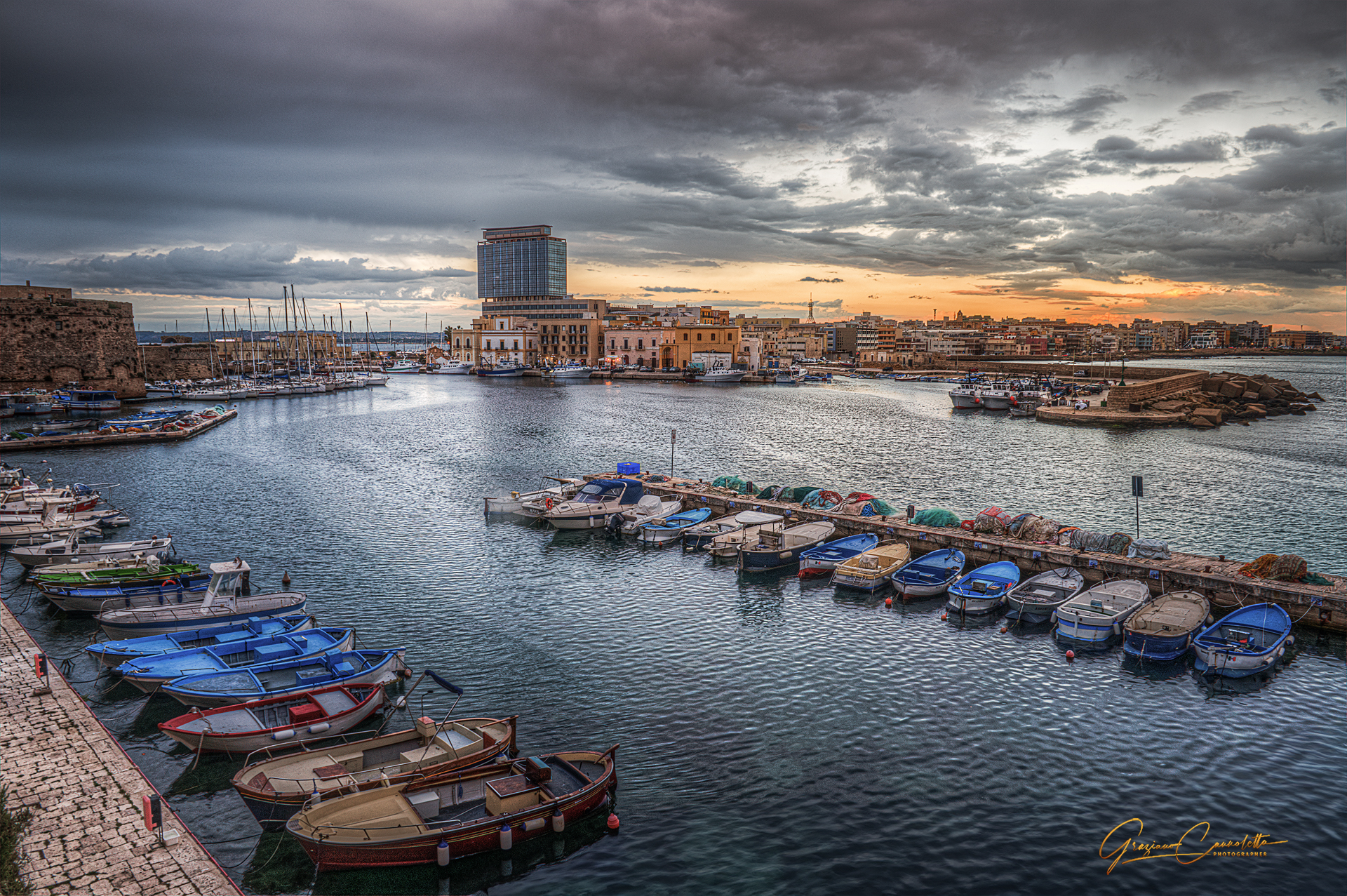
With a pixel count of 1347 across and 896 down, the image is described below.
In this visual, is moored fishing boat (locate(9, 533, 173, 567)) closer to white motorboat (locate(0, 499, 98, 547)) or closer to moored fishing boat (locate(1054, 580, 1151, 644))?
white motorboat (locate(0, 499, 98, 547))

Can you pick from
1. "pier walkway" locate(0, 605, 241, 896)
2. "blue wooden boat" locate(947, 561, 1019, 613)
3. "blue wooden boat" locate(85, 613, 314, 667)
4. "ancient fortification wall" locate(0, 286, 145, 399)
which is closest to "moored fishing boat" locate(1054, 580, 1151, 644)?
"blue wooden boat" locate(947, 561, 1019, 613)

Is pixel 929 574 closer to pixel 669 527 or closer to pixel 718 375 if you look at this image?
pixel 669 527

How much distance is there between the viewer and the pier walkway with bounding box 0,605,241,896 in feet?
29.8

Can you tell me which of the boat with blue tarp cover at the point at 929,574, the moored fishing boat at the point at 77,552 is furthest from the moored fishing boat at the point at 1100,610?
the moored fishing boat at the point at 77,552

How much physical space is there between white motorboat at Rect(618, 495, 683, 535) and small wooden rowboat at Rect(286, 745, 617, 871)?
17.8 m

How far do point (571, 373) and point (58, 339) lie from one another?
3184 inches

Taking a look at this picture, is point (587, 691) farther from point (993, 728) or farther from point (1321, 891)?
point (1321, 891)

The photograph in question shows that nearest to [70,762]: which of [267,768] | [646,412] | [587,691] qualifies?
[267,768]

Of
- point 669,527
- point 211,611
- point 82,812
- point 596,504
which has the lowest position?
point 669,527

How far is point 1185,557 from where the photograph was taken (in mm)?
23625

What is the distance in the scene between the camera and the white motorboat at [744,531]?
2688cm
